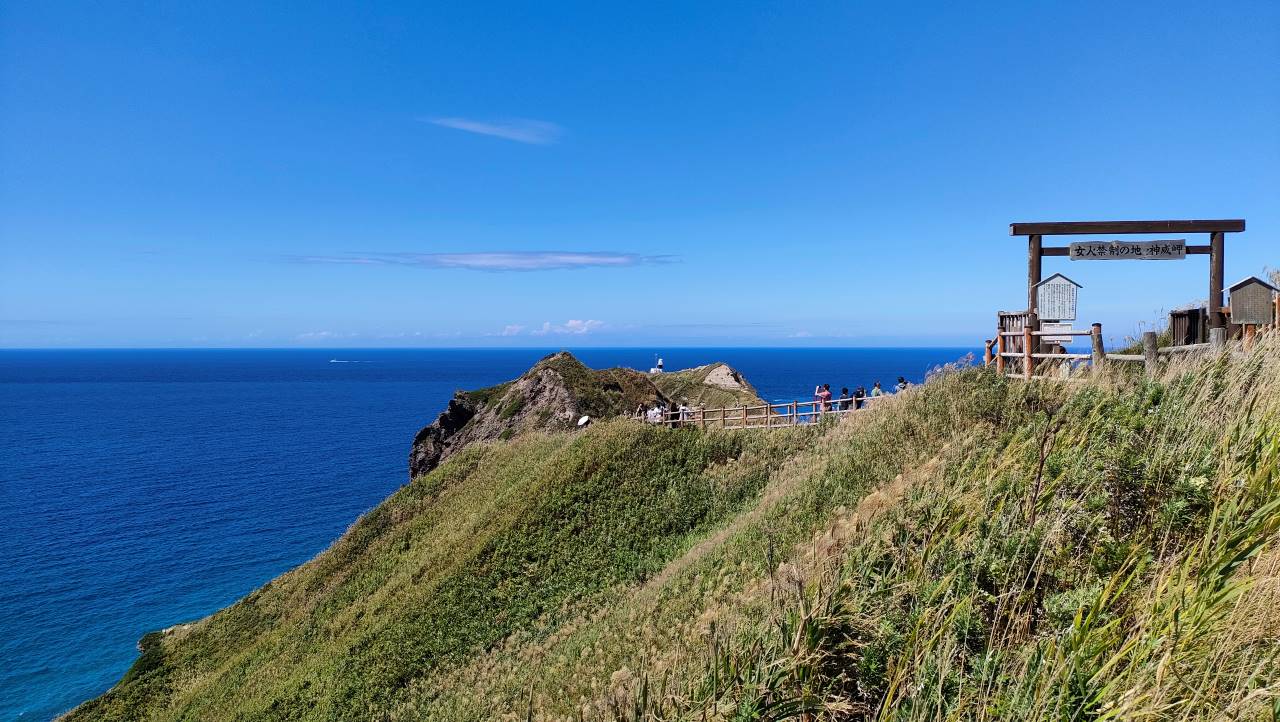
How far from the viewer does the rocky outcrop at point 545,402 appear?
41.9 meters

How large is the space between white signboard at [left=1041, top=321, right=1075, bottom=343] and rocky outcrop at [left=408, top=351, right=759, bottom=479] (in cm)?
2703

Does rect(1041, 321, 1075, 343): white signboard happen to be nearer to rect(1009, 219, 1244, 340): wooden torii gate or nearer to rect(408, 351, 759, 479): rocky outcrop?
rect(1009, 219, 1244, 340): wooden torii gate

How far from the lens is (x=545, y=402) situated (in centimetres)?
4288

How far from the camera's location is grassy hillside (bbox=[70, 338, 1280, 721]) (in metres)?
4.57

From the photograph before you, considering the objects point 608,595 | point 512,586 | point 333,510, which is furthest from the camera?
point 333,510

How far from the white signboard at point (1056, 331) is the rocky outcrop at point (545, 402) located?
88.7ft

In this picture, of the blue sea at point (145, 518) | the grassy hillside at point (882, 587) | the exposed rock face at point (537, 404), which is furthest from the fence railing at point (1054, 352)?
the exposed rock face at point (537, 404)

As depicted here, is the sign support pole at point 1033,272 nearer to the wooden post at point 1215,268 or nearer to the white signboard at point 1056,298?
the white signboard at point 1056,298

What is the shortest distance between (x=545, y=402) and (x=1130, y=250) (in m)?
34.2

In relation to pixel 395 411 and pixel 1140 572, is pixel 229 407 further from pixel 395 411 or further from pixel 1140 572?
pixel 1140 572

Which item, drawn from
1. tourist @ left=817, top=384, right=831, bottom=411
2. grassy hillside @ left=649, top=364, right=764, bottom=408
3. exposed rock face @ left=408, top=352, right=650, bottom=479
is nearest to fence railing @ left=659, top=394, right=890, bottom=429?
tourist @ left=817, top=384, right=831, bottom=411

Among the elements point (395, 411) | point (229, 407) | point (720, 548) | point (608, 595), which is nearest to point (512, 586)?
A: point (608, 595)

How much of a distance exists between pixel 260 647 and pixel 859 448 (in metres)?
22.9

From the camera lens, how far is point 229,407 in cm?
13788
